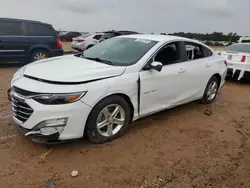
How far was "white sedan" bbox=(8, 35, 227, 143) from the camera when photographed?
10.2 feet

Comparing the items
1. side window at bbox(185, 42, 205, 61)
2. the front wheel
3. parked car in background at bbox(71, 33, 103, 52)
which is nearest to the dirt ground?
the front wheel

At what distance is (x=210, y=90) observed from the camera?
5.74 m

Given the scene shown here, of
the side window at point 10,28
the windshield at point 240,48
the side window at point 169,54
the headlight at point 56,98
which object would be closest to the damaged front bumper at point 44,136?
the headlight at point 56,98

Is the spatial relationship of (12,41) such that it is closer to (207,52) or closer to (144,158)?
(207,52)

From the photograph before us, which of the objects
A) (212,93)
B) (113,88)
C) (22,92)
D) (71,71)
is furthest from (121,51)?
(212,93)

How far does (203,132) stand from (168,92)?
897mm

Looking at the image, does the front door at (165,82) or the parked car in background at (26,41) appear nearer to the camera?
the front door at (165,82)

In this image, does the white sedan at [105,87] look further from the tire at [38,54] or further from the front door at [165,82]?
the tire at [38,54]

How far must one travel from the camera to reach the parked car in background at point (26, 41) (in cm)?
899

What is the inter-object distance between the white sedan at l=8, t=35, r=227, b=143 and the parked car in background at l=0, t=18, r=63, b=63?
5.44m

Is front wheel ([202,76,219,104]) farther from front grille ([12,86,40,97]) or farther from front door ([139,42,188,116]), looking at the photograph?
front grille ([12,86,40,97])

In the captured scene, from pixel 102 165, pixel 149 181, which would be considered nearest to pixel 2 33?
pixel 102 165

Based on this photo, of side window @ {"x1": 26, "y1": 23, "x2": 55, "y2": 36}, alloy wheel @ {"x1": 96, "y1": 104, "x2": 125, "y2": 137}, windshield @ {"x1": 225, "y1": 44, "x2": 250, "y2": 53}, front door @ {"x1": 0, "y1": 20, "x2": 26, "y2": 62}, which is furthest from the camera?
side window @ {"x1": 26, "y1": 23, "x2": 55, "y2": 36}

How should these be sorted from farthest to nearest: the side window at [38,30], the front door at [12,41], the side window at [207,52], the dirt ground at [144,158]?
1. the side window at [38,30]
2. the front door at [12,41]
3. the side window at [207,52]
4. the dirt ground at [144,158]
